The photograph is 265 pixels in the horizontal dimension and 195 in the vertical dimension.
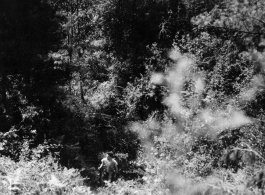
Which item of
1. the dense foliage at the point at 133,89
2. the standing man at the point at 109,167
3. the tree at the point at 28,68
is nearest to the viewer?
the dense foliage at the point at 133,89

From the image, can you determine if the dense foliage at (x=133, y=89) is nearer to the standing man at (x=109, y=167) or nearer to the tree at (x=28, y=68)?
the tree at (x=28, y=68)

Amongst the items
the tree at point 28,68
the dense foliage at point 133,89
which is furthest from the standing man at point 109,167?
the tree at point 28,68

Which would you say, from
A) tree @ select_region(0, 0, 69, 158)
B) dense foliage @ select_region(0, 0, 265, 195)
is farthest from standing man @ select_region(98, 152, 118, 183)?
tree @ select_region(0, 0, 69, 158)

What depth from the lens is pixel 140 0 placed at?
1360 cm

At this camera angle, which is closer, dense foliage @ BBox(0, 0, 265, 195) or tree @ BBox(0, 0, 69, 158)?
dense foliage @ BBox(0, 0, 265, 195)

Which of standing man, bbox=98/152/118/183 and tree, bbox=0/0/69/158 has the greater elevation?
tree, bbox=0/0/69/158

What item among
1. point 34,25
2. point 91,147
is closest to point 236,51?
point 91,147

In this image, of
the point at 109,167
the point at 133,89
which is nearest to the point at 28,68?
the point at 133,89

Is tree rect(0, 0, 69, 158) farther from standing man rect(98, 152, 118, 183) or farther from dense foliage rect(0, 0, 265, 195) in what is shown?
standing man rect(98, 152, 118, 183)

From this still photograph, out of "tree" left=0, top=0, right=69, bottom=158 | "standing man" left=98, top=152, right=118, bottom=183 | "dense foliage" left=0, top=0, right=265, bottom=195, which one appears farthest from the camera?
"tree" left=0, top=0, right=69, bottom=158

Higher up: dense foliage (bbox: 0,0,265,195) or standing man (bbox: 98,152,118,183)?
dense foliage (bbox: 0,0,265,195)

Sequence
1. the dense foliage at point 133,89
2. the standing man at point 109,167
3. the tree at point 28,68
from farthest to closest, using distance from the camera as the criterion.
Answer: the tree at point 28,68 → the standing man at point 109,167 → the dense foliage at point 133,89

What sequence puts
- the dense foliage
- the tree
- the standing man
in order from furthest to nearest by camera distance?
1. the tree
2. the standing man
3. the dense foliage

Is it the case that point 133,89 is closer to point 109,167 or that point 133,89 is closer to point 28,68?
point 109,167
